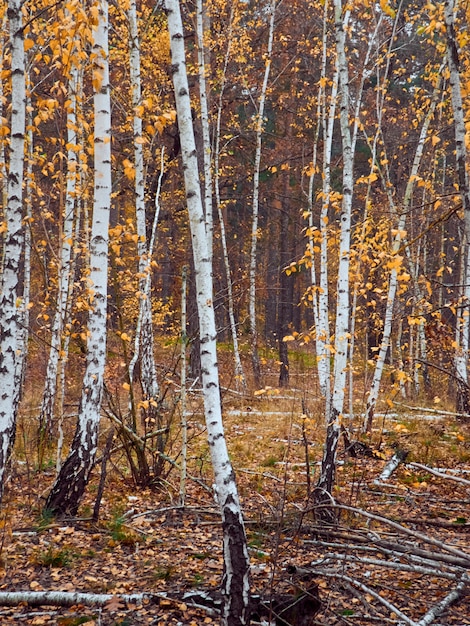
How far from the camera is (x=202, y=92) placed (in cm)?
928

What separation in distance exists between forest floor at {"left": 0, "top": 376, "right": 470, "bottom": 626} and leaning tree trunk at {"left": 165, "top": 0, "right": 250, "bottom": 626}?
0.26 meters

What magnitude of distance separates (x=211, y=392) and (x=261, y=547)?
204 centimetres

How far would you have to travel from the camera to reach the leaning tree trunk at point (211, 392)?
10.7 ft

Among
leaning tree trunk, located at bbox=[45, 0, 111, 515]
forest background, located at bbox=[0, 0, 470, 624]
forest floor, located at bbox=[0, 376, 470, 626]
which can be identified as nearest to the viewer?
forest floor, located at bbox=[0, 376, 470, 626]

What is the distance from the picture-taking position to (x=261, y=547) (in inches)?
186

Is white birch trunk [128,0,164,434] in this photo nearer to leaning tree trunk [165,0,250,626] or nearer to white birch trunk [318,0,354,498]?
white birch trunk [318,0,354,498]

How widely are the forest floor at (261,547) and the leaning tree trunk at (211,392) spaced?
0.26m

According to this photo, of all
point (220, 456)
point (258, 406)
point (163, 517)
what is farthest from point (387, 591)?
point (258, 406)

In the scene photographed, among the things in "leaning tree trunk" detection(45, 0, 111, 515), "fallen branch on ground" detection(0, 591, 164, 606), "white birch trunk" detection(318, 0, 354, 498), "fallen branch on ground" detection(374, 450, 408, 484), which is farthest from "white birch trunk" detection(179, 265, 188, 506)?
"fallen branch on ground" detection(374, 450, 408, 484)

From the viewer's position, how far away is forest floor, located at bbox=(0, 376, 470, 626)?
11.9 feet

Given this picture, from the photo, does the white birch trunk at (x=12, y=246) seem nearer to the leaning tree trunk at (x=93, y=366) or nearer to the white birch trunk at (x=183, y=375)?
the leaning tree trunk at (x=93, y=366)

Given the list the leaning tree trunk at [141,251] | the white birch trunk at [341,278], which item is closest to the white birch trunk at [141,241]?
the leaning tree trunk at [141,251]

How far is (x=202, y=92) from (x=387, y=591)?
8.15m

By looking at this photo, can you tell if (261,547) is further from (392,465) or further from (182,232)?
(182,232)
